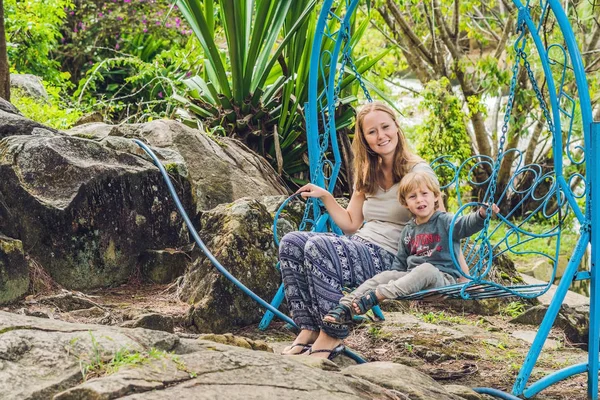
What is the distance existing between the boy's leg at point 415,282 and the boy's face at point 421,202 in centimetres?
24

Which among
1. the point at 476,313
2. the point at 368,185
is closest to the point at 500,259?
the point at 476,313

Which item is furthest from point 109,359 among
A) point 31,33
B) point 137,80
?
point 137,80

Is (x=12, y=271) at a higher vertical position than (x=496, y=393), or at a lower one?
higher

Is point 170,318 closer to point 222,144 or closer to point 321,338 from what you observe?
point 321,338

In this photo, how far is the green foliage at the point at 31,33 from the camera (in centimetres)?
791

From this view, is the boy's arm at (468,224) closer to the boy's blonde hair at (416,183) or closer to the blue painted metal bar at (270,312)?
the boy's blonde hair at (416,183)

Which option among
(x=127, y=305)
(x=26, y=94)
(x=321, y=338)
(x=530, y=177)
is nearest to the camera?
(x=321, y=338)

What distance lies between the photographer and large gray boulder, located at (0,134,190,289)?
13.0ft

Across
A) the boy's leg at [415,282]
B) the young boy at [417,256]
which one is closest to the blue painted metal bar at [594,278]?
the young boy at [417,256]

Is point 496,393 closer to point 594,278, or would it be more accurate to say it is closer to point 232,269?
point 594,278

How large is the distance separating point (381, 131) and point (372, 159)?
0.16m

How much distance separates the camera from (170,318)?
146 inches

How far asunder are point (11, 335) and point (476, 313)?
3.60 metres

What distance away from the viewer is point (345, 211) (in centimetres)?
383
